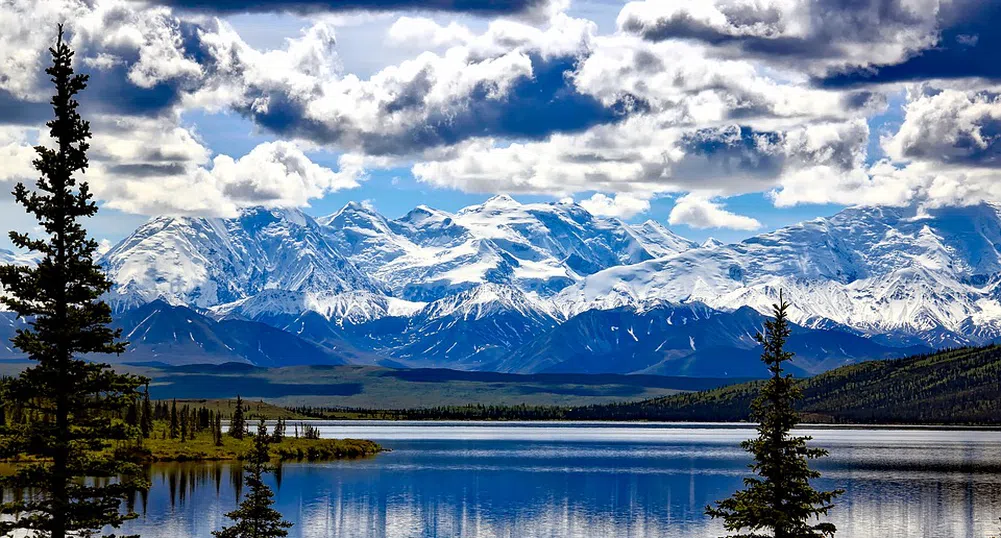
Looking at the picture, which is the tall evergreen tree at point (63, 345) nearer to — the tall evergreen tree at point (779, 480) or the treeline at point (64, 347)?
the treeline at point (64, 347)

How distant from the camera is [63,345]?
147 feet

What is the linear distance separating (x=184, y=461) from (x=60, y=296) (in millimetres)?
153980

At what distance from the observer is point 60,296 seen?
44.9 m

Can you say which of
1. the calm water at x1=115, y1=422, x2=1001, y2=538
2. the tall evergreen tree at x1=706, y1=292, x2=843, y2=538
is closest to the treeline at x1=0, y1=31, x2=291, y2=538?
the tall evergreen tree at x1=706, y1=292, x2=843, y2=538

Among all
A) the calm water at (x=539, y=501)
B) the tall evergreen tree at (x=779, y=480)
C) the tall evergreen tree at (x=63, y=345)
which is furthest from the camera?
the calm water at (x=539, y=501)

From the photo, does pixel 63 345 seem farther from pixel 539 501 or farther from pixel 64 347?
pixel 539 501

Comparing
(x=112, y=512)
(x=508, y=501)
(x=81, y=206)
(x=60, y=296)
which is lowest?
(x=508, y=501)

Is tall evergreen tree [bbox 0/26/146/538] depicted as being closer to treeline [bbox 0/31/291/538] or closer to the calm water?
treeline [bbox 0/31/291/538]

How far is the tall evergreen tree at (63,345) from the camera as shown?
44.2 meters

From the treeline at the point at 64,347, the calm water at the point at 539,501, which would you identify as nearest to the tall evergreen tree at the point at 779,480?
the treeline at the point at 64,347

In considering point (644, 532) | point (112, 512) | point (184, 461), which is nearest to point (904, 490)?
point (644, 532)

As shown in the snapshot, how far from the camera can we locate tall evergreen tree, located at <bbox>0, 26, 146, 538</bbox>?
1738 inches

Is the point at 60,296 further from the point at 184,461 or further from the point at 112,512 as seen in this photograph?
the point at 184,461

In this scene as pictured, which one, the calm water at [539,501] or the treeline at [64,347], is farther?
the calm water at [539,501]
